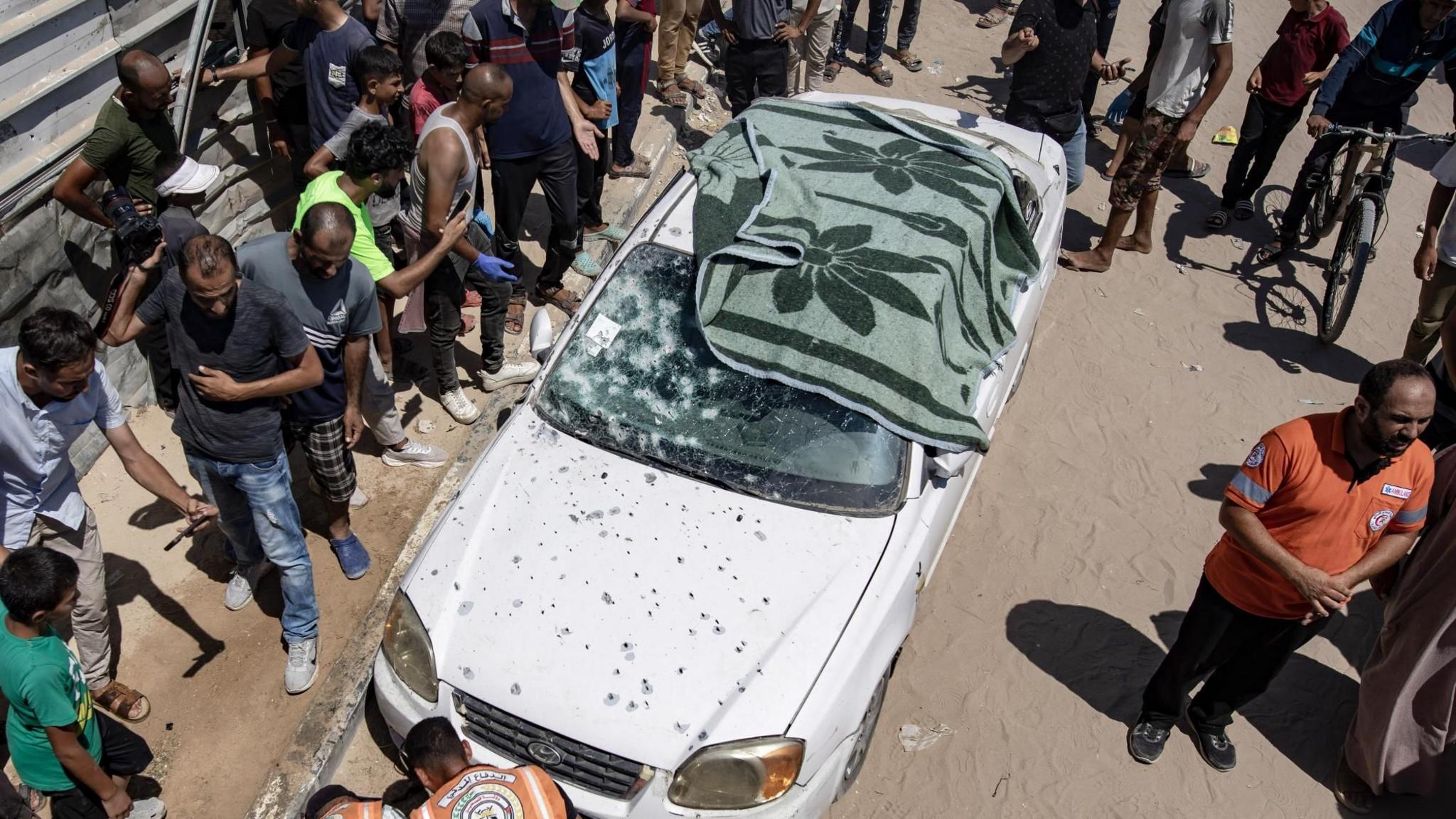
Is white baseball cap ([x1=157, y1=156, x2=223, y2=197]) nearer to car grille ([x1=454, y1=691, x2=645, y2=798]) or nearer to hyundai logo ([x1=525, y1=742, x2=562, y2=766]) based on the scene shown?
car grille ([x1=454, y1=691, x2=645, y2=798])

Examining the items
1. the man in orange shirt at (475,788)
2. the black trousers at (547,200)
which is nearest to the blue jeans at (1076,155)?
the black trousers at (547,200)

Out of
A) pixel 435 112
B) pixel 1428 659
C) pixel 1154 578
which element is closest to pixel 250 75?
pixel 435 112

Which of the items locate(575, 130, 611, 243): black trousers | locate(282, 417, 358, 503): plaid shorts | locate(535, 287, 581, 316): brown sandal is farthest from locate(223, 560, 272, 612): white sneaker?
locate(575, 130, 611, 243): black trousers

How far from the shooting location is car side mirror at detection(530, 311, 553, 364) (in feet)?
15.3

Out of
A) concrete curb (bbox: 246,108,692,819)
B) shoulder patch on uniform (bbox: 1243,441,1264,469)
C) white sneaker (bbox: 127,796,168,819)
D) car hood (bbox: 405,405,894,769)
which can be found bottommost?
white sneaker (bbox: 127,796,168,819)

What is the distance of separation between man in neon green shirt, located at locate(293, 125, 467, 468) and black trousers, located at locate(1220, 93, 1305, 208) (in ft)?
22.2

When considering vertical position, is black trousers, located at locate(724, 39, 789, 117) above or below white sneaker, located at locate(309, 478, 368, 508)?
above

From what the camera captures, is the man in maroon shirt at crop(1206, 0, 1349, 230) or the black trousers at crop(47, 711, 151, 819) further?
the man in maroon shirt at crop(1206, 0, 1349, 230)

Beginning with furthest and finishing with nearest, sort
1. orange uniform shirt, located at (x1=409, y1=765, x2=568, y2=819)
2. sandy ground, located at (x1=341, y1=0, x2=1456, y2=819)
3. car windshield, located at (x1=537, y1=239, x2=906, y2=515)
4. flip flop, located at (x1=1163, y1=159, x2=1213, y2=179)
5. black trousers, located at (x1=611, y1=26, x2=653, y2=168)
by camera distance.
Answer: flip flop, located at (x1=1163, y1=159, x2=1213, y2=179)
black trousers, located at (x1=611, y1=26, x2=653, y2=168)
sandy ground, located at (x1=341, y1=0, x2=1456, y2=819)
car windshield, located at (x1=537, y1=239, x2=906, y2=515)
orange uniform shirt, located at (x1=409, y1=765, x2=568, y2=819)

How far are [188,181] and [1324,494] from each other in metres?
4.98

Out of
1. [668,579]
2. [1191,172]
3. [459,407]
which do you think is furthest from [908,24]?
[668,579]

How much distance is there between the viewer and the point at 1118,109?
9.96 m

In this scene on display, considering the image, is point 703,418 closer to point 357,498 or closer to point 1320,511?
point 357,498

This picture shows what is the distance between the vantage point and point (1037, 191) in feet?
19.5
